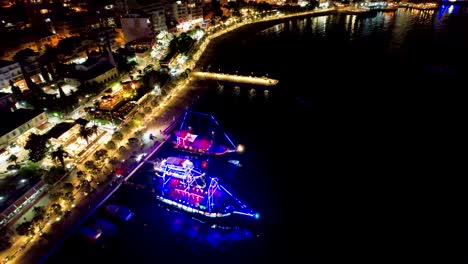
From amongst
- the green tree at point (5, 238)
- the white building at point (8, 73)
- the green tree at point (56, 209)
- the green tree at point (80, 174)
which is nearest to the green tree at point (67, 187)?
the green tree at point (80, 174)

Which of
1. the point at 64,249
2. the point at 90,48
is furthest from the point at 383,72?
the point at 90,48

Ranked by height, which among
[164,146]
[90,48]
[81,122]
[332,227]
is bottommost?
[332,227]

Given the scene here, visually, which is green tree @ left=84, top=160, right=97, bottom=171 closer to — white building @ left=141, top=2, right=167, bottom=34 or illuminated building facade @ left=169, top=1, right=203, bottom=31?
white building @ left=141, top=2, right=167, bottom=34

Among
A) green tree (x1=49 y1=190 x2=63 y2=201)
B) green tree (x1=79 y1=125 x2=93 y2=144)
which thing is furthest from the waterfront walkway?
green tree (x1=49 y1=190 x2=63 y2=201)

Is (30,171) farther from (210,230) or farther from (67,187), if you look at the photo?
(210,230)

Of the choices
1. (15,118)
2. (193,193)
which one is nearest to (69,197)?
(193,193)

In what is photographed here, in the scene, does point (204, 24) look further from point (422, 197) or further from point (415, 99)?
point (422, 197)
